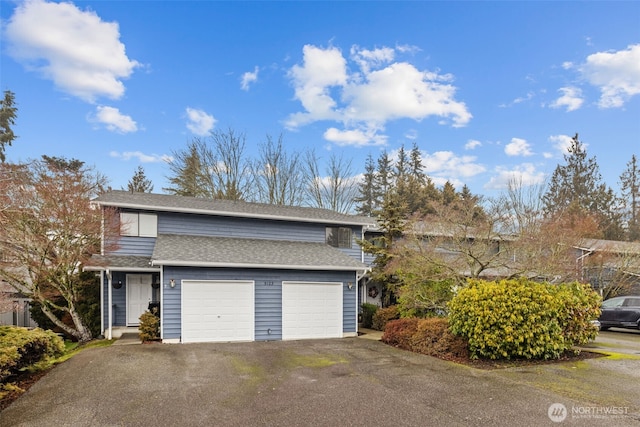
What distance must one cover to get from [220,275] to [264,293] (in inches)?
65.0

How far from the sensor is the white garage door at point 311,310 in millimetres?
13133

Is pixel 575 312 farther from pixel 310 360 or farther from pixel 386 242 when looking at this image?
pixel 386 242

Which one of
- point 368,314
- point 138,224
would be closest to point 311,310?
point 368,314

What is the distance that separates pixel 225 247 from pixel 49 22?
28.9 feet

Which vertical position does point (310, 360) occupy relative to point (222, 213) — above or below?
below

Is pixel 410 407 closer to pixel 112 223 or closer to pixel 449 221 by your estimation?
pixel 449 221

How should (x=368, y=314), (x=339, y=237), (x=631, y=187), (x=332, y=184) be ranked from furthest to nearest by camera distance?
(x=631, y=187), (x=332, y=184), (x=339, y=237), (x=368, y=314)

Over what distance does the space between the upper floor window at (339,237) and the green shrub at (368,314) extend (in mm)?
3002

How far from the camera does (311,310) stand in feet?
44.2

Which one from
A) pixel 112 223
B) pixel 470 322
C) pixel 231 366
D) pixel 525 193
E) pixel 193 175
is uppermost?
pixel 193 175

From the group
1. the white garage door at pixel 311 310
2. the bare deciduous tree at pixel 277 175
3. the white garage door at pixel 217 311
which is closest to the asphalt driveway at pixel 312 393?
the white garage door at pixel 217 311

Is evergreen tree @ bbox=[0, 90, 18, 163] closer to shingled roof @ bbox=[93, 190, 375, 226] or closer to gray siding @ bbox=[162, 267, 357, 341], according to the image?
shingled roof @ bbox=[93, 190, 375, 226]

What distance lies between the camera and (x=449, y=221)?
1388 cm

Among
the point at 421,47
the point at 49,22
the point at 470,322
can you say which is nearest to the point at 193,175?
the point at 49,22
